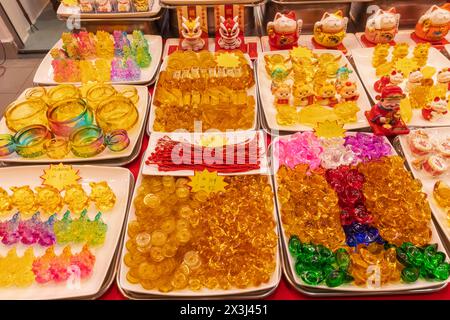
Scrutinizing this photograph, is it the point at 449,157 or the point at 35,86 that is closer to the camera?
the point at 449,157

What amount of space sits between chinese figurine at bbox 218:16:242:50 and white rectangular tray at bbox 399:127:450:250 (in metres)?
1.18

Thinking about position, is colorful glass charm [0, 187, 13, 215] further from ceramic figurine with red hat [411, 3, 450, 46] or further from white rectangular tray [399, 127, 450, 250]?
ceramic figurine with red hat [411, 3, 450, 46]

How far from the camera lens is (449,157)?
1.66 meters

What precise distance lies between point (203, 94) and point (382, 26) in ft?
4.06

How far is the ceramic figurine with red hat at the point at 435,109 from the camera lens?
1781 millimetres

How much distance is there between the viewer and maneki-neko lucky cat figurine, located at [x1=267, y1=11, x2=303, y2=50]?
2240mm

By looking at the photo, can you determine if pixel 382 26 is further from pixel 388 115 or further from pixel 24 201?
pixel 24 201

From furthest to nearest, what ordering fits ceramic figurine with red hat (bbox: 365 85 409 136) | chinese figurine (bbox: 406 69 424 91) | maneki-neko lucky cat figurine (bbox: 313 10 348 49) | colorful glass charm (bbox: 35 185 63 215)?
maneki-neko lucky cat figurine (bbox: 313 10 348 49) < chinese figurine (bbox: 406 69 424 91) < ceramic figurine with red hat (bbox: 365 85 409 136) < colorful glass charm (bbox: 35 185 63 215)

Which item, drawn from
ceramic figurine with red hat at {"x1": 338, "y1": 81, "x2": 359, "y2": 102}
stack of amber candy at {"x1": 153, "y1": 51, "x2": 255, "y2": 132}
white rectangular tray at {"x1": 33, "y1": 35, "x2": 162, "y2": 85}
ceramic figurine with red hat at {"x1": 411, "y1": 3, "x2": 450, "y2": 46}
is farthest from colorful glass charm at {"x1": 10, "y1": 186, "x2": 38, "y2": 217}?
ceramic figurine with red hat at {"x1": 411, "y1": 3, "x2": 450, "y2": 46}
